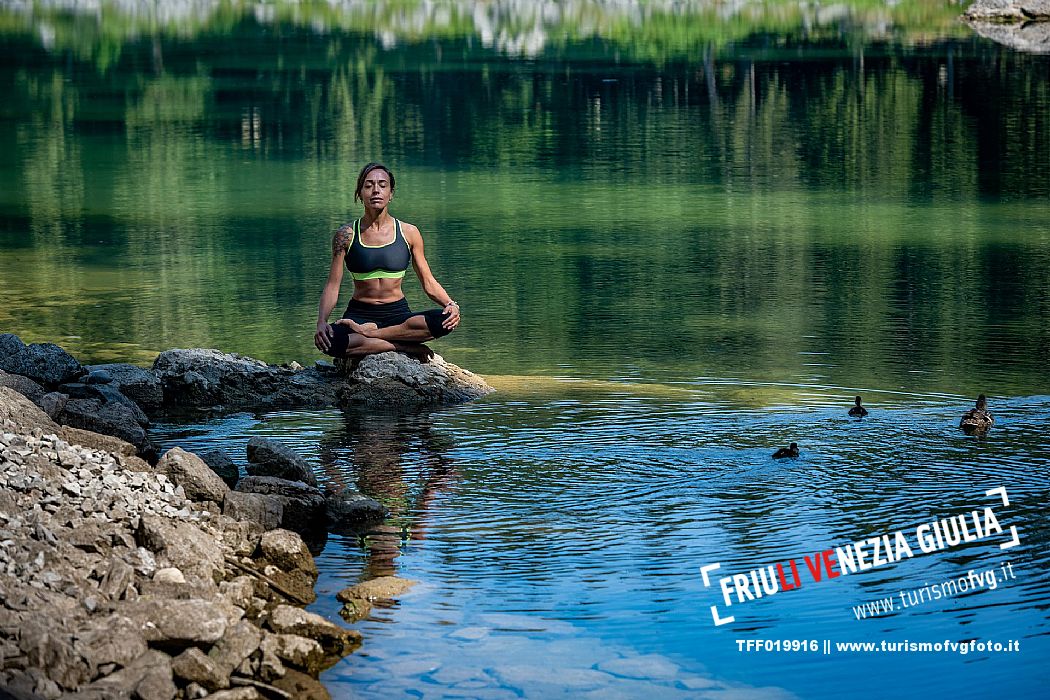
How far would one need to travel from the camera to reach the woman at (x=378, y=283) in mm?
11305

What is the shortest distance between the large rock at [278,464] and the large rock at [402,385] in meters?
2.07

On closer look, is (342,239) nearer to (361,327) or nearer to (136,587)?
(361,327)

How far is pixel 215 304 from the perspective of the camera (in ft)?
48.3

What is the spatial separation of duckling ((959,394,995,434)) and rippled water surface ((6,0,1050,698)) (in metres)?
0.12

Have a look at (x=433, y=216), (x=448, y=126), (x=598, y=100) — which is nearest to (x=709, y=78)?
(x=598, y=100)

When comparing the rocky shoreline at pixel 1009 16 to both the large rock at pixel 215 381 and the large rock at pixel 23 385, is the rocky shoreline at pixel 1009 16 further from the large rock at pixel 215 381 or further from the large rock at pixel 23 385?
the large rock at pixel 23 385

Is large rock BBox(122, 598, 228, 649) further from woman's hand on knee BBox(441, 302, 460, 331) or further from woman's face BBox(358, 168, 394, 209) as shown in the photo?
woman's face BBox(358, 168, 394, 209)

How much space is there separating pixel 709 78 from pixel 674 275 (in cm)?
2308

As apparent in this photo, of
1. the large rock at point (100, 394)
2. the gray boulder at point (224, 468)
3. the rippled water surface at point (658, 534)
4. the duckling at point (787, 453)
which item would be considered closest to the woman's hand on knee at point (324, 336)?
the rippled water surface at point (658, 534)

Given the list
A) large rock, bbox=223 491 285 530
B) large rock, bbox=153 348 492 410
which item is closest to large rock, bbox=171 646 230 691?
large rock, bbox=223 491 285 530

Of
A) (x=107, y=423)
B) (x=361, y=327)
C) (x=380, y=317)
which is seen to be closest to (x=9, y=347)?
(x=107, y=423)

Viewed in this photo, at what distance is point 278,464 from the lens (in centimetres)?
Answer: 888

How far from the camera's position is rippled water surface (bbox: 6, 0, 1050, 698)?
739 centimetres

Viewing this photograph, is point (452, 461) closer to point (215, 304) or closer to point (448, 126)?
point (215, 304)
